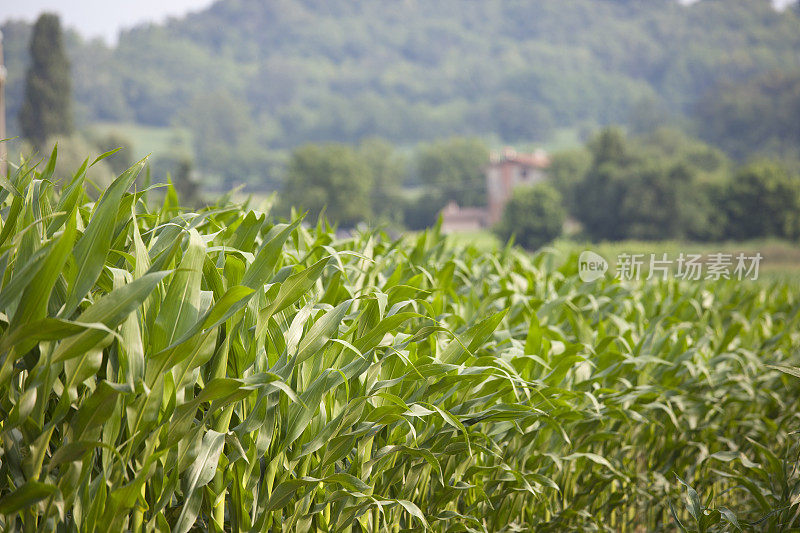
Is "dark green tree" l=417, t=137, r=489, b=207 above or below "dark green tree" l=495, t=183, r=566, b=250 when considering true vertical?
above

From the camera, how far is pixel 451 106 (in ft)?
209

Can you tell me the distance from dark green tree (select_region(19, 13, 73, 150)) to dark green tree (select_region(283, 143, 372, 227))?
14198 millimetres

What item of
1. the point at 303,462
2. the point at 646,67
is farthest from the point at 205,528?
the point at 646,67

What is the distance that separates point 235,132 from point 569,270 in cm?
5903

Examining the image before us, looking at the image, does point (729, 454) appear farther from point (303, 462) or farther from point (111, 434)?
point (111, 434)

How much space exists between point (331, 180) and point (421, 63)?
3194 centimetres

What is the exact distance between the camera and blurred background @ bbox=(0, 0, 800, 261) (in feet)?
127

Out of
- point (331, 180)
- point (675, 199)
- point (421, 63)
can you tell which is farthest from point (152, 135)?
point (675, 199)

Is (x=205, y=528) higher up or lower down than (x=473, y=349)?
lower down

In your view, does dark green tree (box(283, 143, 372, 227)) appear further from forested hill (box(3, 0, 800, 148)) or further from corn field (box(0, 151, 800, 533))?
corn field (box(0, 151, 800, 533))

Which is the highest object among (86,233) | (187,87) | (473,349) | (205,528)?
(187,87)

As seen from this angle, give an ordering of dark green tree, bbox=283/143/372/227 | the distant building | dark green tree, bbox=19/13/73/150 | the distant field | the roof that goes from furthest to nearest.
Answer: the distant field < the roof < the distant building < dark green tree, bbox=283/143/372/227 < dark green tree, bbox=19/13/73/150

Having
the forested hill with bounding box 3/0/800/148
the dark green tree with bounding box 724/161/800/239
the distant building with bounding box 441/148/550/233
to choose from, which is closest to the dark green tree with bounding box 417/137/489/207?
the distant building with bounding box 441/148/550/233

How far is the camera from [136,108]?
194ft
